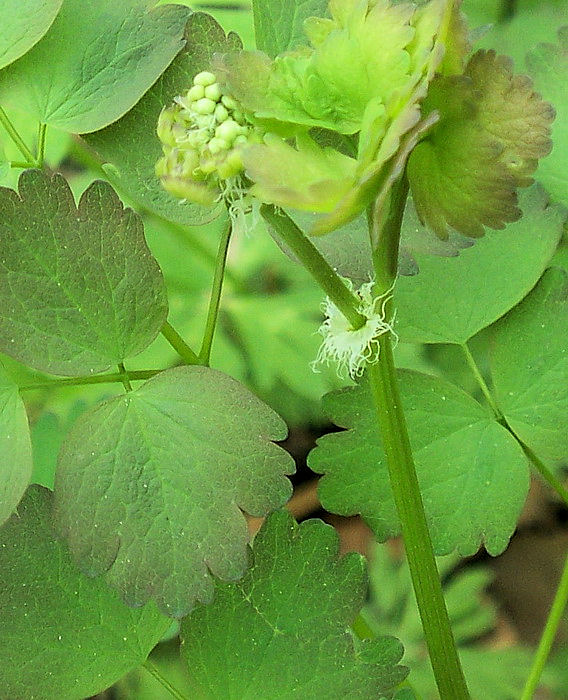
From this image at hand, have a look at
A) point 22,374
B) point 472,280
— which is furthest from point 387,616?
point 472,280

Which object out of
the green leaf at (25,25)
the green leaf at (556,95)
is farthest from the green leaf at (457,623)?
the green leaf at (25,25)

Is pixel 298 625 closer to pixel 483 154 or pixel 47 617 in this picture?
pixel 47 617

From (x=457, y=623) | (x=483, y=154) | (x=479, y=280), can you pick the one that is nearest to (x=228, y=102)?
(x=483, y=154)

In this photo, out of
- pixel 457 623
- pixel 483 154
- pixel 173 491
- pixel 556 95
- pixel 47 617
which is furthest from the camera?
pixel 457 623

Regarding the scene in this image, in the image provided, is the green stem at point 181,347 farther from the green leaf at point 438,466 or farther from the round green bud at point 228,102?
the round green bud at point 228,102

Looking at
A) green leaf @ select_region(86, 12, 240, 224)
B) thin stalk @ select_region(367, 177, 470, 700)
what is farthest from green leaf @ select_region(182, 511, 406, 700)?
green leaf @ select_region(86, 12, 240, 224)

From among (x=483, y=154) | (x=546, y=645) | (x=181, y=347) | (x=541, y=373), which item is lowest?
(x=546, y=645)

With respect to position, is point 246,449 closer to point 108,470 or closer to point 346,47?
point 108,470
